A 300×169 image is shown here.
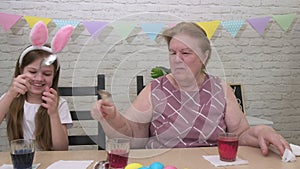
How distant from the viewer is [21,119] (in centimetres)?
147

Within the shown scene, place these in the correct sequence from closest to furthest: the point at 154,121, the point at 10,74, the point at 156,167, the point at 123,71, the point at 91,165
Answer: the point at 156,167, the point at 91,165, the point at 123,71, the point at 154,121, the point at 10,74

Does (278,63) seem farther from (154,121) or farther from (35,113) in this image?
(35,113)

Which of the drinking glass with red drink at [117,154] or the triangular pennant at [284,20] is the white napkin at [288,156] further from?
the triangular pennant at [284,20]

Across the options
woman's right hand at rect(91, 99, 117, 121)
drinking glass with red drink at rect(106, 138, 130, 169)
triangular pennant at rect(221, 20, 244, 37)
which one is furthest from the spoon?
triangular pennant at rect(221, 20, 244, 37)

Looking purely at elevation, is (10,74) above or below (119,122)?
above

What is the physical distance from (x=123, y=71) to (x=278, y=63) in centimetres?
181

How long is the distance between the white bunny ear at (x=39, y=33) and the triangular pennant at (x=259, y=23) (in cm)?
171

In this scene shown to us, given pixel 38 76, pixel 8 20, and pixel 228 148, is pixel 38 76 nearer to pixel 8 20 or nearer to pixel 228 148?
pixel 228 148

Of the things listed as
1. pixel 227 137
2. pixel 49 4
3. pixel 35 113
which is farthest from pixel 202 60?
pixel 49 4

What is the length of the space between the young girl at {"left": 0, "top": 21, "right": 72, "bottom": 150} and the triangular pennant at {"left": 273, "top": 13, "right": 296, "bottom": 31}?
174 cm

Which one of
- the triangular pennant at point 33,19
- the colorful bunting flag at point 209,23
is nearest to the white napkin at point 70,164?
the colorful bunting flag at point 209,23

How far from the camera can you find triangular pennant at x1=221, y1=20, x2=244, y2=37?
2.53 meters

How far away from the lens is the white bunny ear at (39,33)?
1.20 meters

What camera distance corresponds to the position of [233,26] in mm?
2531
